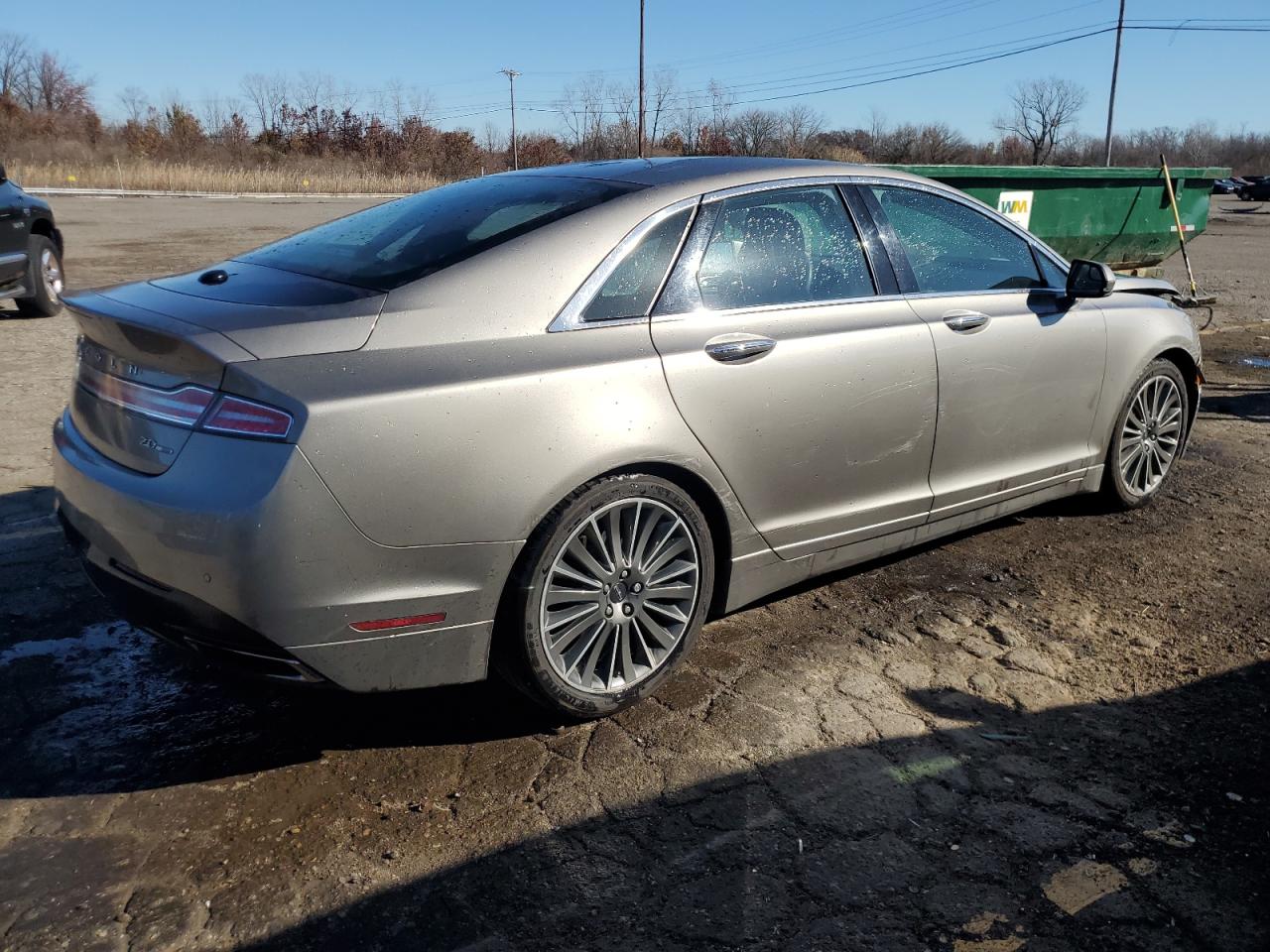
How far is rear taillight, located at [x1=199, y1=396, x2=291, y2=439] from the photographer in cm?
257

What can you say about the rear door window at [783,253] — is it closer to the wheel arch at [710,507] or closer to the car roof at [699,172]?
the car roof at [699,172]

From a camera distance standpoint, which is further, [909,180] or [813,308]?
[909,180]

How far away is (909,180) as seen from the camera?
4145 mm

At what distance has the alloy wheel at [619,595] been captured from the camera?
3.06 m

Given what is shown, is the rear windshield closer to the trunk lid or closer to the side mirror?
the trunk lid

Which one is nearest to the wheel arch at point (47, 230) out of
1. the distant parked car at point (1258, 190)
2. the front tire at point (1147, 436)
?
the front tire at point (1147, 436)

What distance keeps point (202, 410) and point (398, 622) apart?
72 centimetres

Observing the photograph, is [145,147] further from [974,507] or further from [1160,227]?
[974,507]

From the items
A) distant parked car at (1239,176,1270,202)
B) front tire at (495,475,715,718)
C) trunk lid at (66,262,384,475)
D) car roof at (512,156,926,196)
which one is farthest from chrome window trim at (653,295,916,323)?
distant parked car at (1239,176,1270,202)

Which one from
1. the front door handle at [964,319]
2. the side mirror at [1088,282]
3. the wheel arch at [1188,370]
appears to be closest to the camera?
the front door handle at [964,319]

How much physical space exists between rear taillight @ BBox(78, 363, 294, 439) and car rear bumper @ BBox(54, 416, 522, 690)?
0.03 metres

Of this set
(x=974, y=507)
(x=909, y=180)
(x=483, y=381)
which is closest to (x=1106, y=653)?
(x=974, y=507)

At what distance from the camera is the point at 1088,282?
4.50 m

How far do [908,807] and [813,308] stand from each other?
5.51 feet
